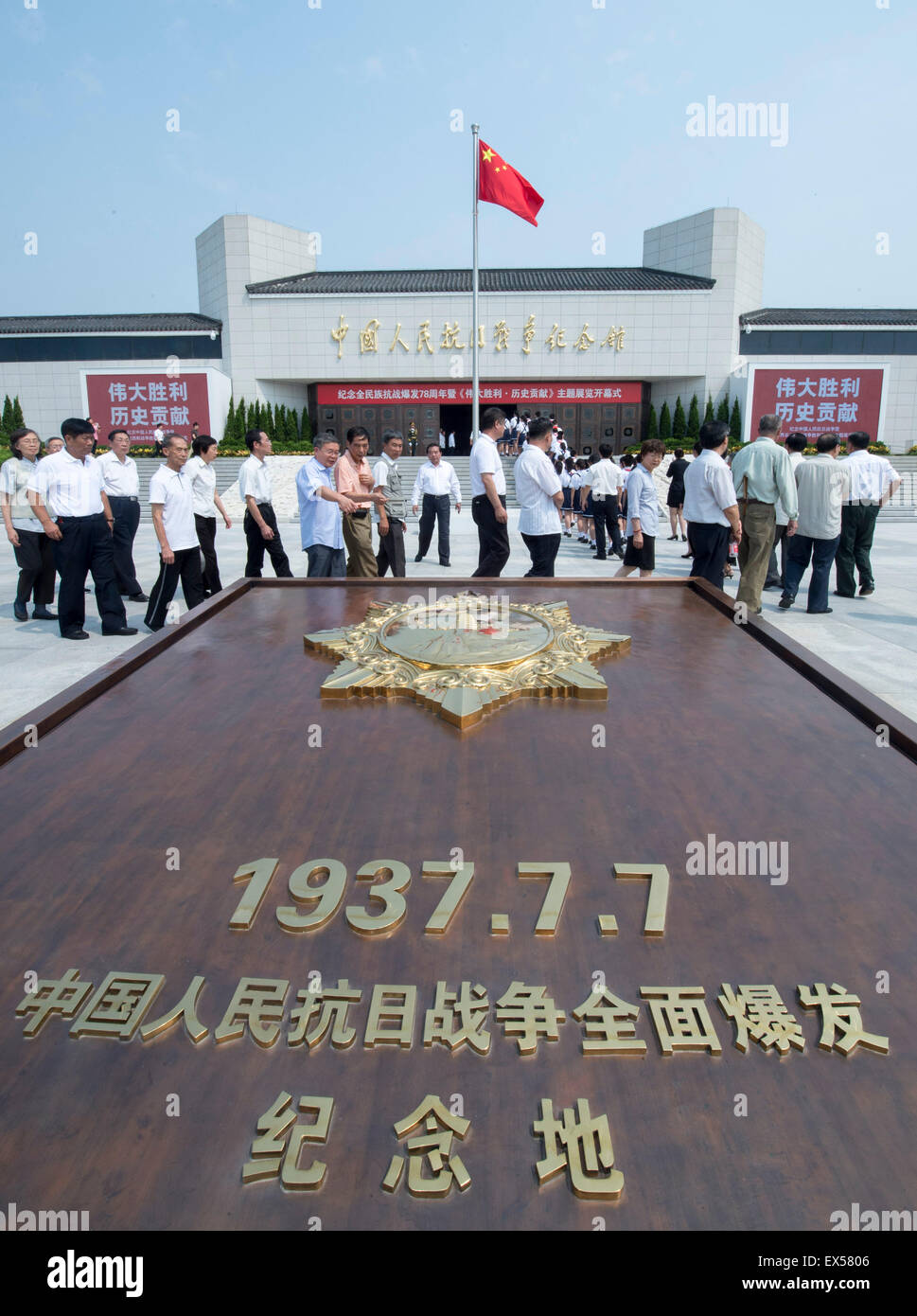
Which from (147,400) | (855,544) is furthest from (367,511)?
(147,400)

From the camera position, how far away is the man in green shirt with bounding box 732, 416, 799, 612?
514 centimetres

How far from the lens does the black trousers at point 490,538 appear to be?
15.5 ft

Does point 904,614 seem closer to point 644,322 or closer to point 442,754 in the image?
point 442,754

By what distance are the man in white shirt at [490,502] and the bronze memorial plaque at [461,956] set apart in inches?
111

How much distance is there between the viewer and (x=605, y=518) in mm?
8938

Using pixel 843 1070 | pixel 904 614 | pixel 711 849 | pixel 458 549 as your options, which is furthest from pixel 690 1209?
pixel 458 549

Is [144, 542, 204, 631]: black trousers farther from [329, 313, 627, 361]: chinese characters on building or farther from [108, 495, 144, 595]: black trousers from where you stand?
[329, 313, 627, 361]: chinese characters on building

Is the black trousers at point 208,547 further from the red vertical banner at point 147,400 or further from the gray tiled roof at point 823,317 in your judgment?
the gray tiled roof at point 823,317

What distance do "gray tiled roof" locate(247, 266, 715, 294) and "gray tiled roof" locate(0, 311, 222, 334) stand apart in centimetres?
199

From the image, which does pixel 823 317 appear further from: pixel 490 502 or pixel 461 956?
pixel 461 956

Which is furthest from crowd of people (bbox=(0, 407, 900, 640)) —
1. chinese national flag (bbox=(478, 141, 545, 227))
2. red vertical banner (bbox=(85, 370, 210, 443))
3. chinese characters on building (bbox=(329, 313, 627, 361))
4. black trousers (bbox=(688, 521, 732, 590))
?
chinese characters on building (bbox=(329, 313, 627, 361))

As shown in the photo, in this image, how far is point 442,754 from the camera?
5.45 feet

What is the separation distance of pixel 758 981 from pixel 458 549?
8813 mm

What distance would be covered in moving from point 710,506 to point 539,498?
0.90m
